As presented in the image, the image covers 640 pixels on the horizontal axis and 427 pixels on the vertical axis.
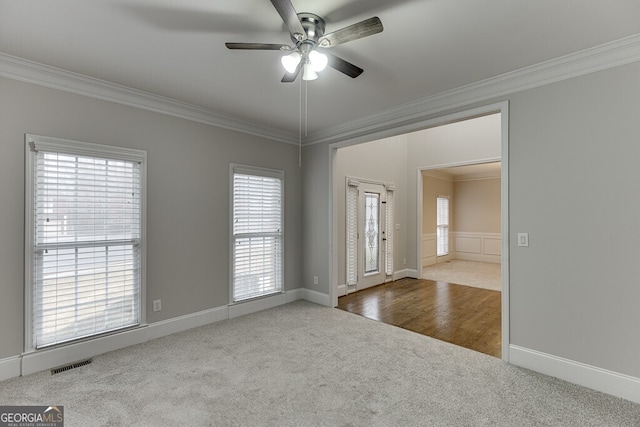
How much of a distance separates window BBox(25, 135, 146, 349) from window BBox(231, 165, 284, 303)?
3.91 feet

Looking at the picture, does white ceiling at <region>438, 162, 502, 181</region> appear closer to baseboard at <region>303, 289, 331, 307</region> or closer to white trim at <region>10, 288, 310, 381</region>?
baseboard at <region>303, 289, 331, 307</region>

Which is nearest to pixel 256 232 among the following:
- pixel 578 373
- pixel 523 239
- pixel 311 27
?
pixel 311 27

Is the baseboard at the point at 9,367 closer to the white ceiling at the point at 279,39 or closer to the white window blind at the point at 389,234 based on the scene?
the white ceiling at the point at 279,39

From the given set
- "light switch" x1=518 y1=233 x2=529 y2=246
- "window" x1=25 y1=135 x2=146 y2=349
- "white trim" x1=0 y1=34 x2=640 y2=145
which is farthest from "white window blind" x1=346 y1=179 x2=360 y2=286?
"window" x1=25 y1=135 x2=146 y2=349

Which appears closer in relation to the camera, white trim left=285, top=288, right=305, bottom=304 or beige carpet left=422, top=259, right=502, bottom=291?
white trim left=285, top=288, right=305, bottom=304

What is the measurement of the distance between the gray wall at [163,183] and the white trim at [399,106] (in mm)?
94

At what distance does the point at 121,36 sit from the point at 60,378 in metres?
2.84

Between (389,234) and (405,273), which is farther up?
(389,234)

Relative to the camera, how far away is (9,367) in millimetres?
2535

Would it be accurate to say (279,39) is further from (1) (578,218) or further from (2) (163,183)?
(1) (578,218)

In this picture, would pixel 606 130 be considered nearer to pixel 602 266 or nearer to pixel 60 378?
pixel 602 266

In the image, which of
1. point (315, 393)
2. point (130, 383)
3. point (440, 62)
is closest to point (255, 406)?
point (315, 393)

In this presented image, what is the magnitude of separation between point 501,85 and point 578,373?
104 inches

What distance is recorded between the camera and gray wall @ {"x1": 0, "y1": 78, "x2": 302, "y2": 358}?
8.41 feet
